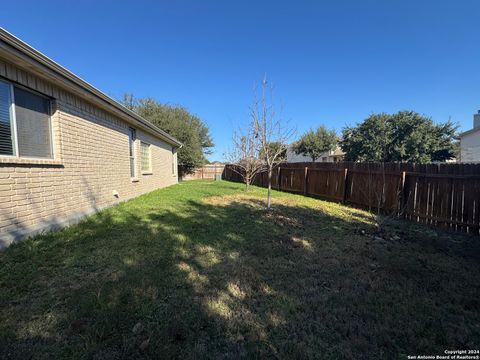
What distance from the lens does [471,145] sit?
17.9 meters

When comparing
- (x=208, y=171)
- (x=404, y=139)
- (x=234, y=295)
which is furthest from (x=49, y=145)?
(x=404, y=139)

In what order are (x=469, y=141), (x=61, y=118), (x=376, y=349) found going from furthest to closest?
(x=469, y=141), (x=61, y=118), (x=376, y=349)

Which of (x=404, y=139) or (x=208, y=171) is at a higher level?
(x=404, y=139)

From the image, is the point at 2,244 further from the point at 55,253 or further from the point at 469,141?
the point at 469,141

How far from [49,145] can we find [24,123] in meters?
0.71

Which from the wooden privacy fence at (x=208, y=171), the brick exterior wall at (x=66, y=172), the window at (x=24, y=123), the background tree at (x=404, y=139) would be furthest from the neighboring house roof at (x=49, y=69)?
the background tree at (x=404, y=139)

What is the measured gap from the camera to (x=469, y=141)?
18109 mm

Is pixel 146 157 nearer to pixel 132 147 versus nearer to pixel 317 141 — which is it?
pixel 132 147

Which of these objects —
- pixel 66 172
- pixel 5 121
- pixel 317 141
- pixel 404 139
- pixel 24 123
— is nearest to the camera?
pixel 5 121

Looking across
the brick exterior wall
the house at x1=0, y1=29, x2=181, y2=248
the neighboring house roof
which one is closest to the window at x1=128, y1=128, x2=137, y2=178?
the brick exterior wall

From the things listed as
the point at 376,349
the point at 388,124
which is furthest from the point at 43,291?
the point at 388,124

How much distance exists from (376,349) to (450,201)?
5603 mm

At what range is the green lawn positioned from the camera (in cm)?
198

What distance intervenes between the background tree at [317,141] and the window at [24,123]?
1261 inches
